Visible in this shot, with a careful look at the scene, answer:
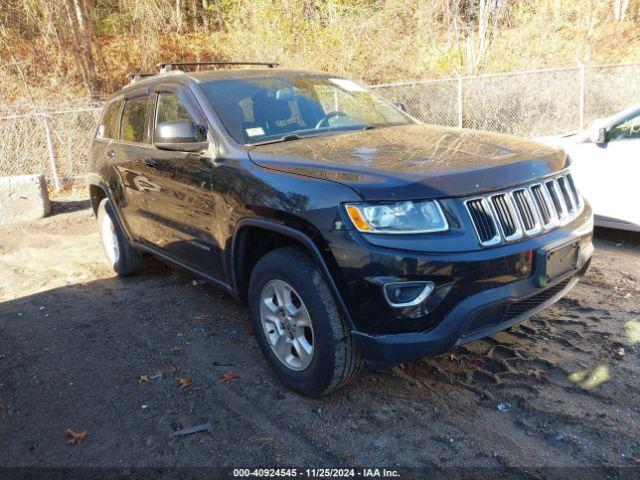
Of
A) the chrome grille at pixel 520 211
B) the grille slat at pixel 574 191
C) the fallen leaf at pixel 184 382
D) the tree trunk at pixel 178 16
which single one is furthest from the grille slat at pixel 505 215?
the tree trunk at pixel 178 16

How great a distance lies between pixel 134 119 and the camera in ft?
16.1

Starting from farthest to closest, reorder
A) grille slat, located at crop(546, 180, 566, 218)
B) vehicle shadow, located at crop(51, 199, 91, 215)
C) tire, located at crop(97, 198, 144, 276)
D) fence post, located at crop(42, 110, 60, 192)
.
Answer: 1. fence post, located at crop(42, 110, 60, 192)
2. vehicle shadow, located at crop(51, 199, 91, 215)
3. tire, located at crop(97, 198, 144, 276)
4. grille slat, located at crop(546, 180, 566, 218)

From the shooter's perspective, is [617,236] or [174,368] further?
[617,236]

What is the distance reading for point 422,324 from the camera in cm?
266

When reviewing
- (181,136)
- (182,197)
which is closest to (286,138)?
(181,136)

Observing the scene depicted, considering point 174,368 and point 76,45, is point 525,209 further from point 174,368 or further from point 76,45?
point 76,45

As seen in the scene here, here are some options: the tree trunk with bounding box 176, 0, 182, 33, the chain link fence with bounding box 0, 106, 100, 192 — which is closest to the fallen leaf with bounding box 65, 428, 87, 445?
the chain link fence with bounding box 0, 106, 100, 192

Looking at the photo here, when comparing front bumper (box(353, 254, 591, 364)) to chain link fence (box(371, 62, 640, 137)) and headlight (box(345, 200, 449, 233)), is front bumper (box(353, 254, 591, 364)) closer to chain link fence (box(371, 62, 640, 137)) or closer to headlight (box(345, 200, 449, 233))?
headlight (box(345, 200, 449, 233))

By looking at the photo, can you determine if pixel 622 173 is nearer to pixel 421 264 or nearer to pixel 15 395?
pixel 421 264

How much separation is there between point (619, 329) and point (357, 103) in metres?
2.51

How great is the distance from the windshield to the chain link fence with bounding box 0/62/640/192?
7.59 metres

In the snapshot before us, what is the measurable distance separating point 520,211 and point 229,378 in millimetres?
2003

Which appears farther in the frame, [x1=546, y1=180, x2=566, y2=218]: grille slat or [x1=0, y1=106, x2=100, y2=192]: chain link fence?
[x1=0, y1=106, x2=100, y2=192]: chain link fence

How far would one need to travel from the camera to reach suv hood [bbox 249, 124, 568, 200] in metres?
2.69
